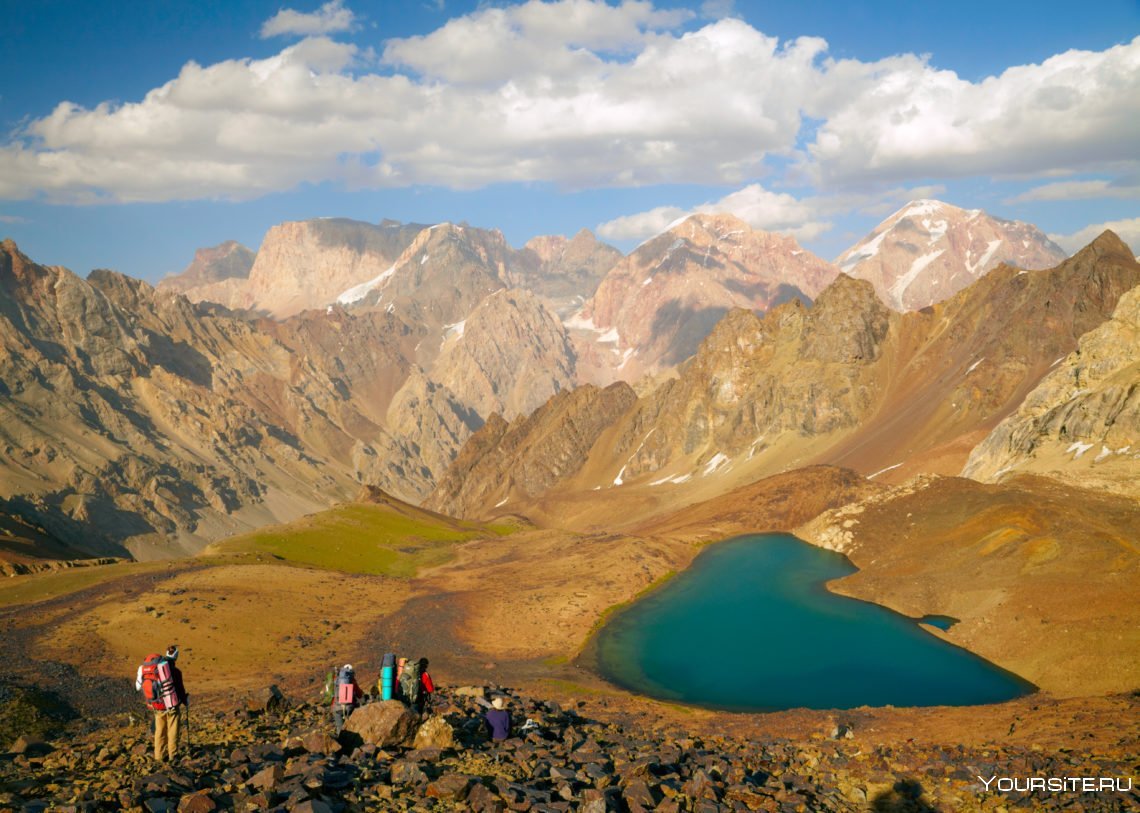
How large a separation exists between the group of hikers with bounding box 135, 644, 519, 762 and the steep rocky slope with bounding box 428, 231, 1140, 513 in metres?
114

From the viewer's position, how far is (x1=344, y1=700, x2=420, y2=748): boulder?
22953 millimetres

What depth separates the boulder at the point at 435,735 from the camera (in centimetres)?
2336

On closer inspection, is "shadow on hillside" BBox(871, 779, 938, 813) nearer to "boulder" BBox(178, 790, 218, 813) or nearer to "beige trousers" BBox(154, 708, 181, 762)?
"boulder" BBox(178, 790, 218, 813)

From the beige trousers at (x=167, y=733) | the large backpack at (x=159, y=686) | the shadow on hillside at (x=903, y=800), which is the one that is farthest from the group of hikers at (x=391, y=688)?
the shadow on hillside at (x=903, y=800)

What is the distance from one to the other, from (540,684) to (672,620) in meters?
24.5

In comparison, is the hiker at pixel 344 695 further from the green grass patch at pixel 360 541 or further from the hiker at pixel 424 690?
the green grass patch at pixel 360 541

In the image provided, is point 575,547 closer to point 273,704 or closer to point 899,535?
point 899,535

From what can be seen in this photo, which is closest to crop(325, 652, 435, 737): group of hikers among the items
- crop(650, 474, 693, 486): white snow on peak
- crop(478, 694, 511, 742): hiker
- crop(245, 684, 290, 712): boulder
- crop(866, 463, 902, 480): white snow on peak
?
crop(478, 694, 511, 742): hiker

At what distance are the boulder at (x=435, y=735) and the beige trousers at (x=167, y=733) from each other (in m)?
7.13

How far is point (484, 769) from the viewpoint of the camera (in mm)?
22359

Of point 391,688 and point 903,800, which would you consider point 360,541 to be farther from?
point 903,800

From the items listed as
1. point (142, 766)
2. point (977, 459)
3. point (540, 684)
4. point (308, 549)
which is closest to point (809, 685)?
point (540, 684)

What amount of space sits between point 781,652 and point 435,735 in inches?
Result: 1733

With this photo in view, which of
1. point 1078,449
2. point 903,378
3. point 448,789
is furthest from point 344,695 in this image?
point 903,378
